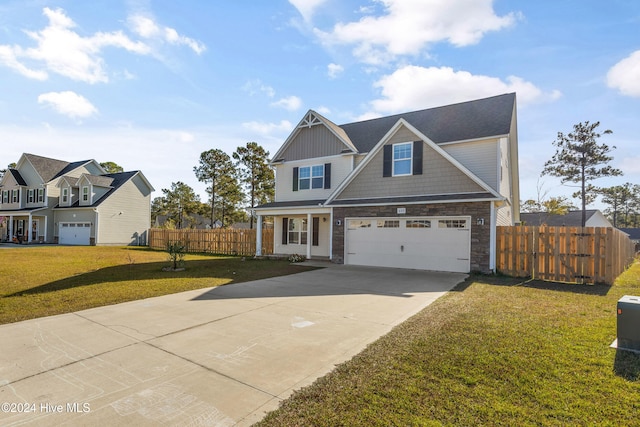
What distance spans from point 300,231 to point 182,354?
14.5 metres

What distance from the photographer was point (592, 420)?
9.26 ft

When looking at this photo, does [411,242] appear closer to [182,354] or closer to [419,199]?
[419,199]

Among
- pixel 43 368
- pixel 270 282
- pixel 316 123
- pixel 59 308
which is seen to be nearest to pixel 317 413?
pixel 43 368

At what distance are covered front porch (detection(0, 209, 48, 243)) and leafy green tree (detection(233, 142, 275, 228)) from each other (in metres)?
19.5

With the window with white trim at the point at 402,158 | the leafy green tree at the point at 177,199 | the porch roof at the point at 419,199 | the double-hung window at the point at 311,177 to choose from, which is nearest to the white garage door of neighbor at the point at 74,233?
the leafy green tree at the point at 177,199

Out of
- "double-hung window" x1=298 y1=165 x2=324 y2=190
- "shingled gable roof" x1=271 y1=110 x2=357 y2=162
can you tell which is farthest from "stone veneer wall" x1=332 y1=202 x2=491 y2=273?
"shingled gable roof" x1=271 y1=110 x2=357 y2=162

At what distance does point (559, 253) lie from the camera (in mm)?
10656

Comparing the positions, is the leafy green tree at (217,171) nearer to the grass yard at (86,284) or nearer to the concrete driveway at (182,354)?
the grass yard at (86,284)

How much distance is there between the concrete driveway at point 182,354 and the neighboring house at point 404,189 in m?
5.21

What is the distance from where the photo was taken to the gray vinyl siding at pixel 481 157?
562 inches

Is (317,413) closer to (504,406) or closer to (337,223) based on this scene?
(504,406)

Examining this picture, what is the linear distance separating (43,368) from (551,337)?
672 cm

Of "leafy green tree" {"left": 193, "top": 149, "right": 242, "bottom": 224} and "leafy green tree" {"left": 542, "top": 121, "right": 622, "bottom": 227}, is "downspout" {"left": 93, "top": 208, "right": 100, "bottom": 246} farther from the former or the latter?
"leafy green tree" {"left": 542, "top": 121, "right": 622, "bottom": 227}

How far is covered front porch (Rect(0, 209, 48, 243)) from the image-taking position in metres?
31.7
